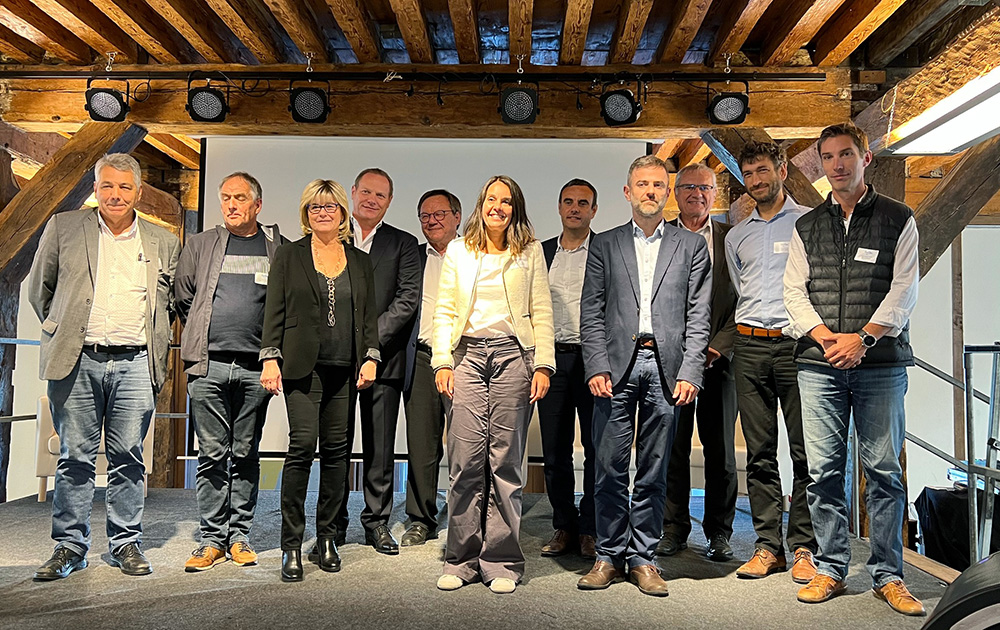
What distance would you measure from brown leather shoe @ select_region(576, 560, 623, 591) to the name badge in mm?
1443

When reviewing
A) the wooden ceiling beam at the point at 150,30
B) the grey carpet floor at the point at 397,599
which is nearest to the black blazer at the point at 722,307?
the grey carpet floor at the point at 397,599

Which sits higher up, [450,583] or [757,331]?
[757,331]

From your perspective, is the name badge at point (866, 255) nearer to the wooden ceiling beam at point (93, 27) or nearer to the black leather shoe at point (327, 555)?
the black leather shoe at point (327, 555)

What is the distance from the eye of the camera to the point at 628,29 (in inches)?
177

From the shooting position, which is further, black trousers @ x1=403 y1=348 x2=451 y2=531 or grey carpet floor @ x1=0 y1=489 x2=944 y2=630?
black trousers @ x1=403 y1=348 x2=451 y2=531

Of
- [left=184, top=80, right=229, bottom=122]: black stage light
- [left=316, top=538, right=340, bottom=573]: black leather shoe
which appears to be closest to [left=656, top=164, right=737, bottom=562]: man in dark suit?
[left=316, top=538, right=340, bottom=573]: black leather shoe

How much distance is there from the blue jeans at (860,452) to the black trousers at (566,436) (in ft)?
3.02

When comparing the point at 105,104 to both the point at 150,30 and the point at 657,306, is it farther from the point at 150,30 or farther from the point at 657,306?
the point at 657,306

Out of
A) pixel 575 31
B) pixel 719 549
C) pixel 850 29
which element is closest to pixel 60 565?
pixel 719 549

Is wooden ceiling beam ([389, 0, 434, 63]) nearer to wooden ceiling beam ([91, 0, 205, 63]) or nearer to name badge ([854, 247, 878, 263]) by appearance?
wooden ceiling beam ([91, 0, 205, 63])

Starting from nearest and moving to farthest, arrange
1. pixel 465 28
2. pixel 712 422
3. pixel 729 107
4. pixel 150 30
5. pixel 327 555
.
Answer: pixel 327 555 < pixel 712 422 < pixel 465 28 < pixel 150 30 < pixel 729 107

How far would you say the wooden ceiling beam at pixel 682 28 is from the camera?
4219 millimetres

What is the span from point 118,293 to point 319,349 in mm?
857

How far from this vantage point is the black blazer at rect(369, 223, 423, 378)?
350 centimetres
